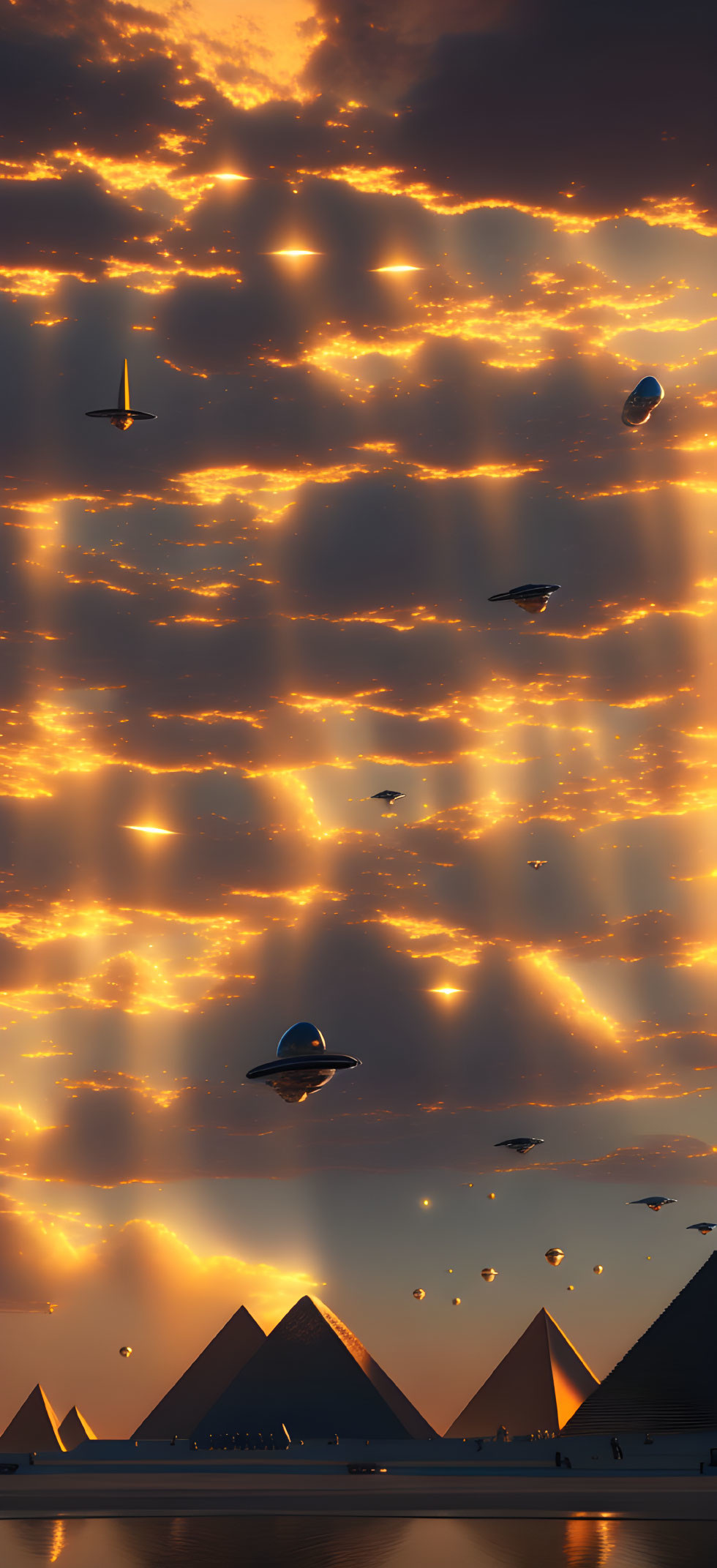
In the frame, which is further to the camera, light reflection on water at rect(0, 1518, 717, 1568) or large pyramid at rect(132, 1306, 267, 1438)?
large pyramid at rect(132, 1306, 267, 1438)

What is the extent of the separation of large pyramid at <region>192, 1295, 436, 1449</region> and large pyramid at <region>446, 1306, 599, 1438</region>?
26.6 ft

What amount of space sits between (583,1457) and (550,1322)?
43.5m

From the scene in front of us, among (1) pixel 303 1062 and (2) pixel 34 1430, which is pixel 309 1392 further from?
(1) pixel 303 1062

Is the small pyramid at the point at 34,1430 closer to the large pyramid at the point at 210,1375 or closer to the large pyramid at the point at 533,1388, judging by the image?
the large pyramid at the point at 210,1375

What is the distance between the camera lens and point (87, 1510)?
3891cm

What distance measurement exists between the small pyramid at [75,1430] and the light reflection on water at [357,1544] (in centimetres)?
13143

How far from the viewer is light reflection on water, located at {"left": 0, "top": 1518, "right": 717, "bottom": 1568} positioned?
21.5 m

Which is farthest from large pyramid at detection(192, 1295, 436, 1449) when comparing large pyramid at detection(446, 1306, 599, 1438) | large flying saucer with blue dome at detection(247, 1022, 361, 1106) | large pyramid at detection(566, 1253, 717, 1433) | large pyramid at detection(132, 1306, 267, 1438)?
large flying saucer with blue dome at detection(247, 1022, 361, 1106)

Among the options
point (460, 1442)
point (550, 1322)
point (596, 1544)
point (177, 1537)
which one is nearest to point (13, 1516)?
point (177, 1537)

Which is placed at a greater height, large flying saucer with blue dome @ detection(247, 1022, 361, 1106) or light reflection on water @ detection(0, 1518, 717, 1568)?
large flying saucer with blue dome @ detection(247, 1022, 361, 1106)

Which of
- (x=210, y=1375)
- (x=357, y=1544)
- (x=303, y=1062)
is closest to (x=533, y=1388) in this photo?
(x=210, y=1375)

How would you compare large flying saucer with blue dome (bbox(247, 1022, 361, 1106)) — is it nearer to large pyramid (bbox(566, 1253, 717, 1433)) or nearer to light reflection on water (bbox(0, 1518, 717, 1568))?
light reflection on water (bbox(0, 1518, 717, 1568))

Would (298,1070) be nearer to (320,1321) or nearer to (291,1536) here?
(291,1536)

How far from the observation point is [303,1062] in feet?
120
